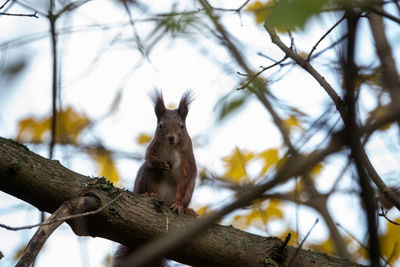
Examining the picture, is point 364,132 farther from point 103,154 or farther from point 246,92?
point 103,154

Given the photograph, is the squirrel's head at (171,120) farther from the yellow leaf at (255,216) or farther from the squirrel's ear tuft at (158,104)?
the yellow leaf at (255,216)

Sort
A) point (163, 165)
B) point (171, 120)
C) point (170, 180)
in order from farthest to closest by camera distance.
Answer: point (171, 120) < point (170, 180) < point (163, 165)

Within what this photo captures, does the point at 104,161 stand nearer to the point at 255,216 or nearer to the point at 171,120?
the point at 171,120

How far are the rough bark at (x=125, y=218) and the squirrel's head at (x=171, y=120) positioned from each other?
1341mm

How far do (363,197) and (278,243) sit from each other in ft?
6.17

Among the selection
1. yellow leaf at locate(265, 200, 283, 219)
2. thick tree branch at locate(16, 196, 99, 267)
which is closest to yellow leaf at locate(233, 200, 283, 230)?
yellow leaf at locate(265, 200, 283, 219)

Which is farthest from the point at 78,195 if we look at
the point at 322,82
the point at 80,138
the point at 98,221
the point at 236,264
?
the point at 80,138

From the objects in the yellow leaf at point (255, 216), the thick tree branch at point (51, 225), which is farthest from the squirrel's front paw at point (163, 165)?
the thick tree branch at point (51, 225)

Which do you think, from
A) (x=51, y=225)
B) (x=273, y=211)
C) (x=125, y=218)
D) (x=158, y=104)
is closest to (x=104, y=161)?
(x=158, y=104)

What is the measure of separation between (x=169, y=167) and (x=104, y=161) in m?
1.40

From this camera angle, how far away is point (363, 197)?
0.89 m

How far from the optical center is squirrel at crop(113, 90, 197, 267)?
3902 mm

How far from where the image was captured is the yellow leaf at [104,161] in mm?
4922

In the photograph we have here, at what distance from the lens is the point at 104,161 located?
5.13 m
